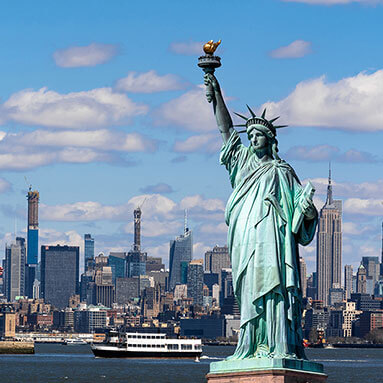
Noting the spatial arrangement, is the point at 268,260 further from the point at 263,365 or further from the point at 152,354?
the point at 152,354

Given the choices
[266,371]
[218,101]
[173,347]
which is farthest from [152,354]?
[266,371]

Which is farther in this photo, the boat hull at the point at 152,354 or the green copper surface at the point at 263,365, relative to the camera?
the boat hull at the point at 152,354

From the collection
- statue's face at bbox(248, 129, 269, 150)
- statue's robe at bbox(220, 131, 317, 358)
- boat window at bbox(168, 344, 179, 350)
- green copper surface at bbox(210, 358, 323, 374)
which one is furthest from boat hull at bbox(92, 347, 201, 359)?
green copper surface at bbox(210, 358, 323, 374)

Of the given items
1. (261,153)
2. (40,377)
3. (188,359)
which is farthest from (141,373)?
(261,153)

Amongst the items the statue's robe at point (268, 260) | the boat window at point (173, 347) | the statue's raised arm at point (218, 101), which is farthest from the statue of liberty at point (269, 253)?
the boat window at point (173, 347)

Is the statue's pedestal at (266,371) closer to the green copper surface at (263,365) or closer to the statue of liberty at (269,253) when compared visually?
the green copper surface at (263,365)

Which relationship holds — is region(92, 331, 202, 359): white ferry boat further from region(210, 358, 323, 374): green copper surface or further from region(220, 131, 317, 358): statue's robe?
region(210, 358, 323, 374): green copper surface
